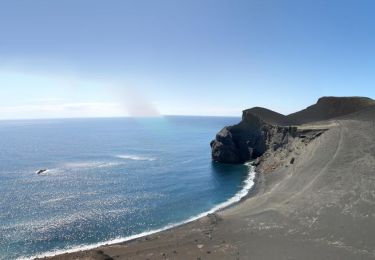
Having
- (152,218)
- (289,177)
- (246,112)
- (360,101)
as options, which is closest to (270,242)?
(152,218)

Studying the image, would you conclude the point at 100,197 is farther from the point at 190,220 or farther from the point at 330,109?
the point at 330,109

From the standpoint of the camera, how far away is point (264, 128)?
10750 centimetres

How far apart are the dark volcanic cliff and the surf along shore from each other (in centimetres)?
2961

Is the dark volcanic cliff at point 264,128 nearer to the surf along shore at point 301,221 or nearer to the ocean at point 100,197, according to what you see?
the ocean at point 100,197

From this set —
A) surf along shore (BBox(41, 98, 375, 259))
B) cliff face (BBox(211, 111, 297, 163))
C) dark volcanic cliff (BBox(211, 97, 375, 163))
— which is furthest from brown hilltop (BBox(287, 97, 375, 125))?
surf along shore (BBox(41, 98, 375, 259))

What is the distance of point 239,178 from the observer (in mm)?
85062

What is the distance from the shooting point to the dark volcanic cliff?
343 feet

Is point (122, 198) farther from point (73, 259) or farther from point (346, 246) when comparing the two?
point (346, 246)

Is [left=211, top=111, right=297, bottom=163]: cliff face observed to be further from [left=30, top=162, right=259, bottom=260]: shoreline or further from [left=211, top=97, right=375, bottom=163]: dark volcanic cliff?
[left=30, top=162, right=259, bottom=260]: shoreline

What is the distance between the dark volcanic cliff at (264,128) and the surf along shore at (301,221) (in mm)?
29607

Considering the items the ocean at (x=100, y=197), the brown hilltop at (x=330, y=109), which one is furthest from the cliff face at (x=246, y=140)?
the brown hilltop at (x=330, y=109)

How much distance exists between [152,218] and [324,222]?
26.5m

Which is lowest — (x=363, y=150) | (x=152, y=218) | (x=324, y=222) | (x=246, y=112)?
(x=152, y=218)

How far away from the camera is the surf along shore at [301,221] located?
38.7m
